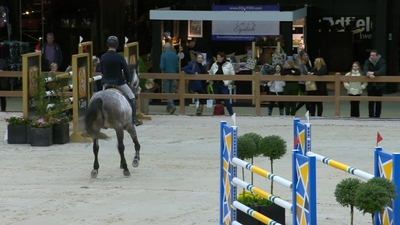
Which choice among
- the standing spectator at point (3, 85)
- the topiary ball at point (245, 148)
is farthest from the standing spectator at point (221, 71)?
the topiary ball at point (245, 148)

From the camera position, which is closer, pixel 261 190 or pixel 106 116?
pixel 261 190

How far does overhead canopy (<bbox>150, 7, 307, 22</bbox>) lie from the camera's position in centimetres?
2211

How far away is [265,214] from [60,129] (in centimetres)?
762

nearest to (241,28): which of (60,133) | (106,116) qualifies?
(60,133)

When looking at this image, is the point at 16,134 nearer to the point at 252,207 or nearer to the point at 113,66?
the point at 113,66

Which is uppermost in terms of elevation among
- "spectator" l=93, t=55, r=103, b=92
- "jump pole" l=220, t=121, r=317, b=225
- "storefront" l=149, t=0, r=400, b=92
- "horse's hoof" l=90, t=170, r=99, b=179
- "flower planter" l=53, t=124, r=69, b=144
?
"storefront" l=149, t=0, r=400, b=92

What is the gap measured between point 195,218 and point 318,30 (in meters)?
15.5

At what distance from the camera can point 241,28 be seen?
23.1 meters

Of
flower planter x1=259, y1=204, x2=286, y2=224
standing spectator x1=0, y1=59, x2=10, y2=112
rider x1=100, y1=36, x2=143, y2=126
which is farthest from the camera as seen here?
standing spectator x1=0, y1=59, x2=10, y2=112

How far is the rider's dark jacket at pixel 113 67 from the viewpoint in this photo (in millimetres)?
13711

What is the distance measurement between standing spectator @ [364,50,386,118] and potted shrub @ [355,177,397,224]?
12.3 metres

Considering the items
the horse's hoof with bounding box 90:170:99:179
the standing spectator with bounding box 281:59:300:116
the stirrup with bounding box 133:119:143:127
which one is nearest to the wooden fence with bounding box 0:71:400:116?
the standing spectator with bounding box 281:59:300:116

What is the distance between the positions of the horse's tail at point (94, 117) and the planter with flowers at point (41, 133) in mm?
3456

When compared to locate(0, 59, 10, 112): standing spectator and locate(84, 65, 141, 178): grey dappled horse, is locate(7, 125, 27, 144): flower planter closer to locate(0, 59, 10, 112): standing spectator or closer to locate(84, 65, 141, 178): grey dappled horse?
locate(84, 65, 141, 178): grey dappled horse
